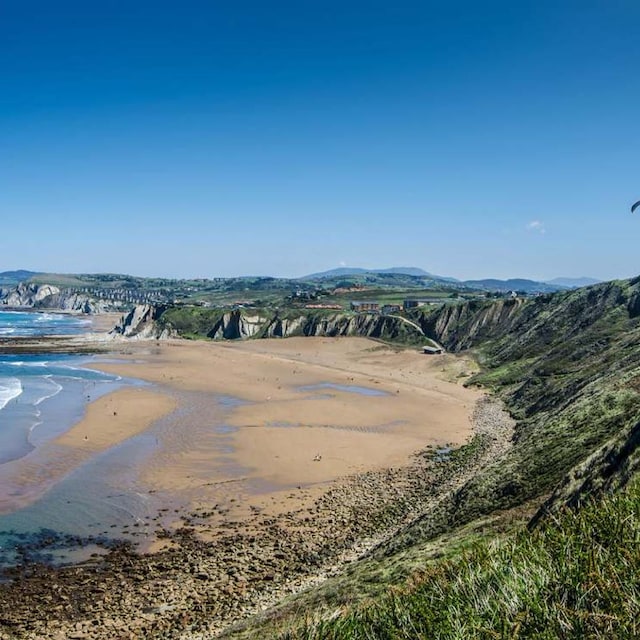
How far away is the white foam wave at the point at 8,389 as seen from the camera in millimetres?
57713

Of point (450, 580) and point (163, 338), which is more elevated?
point (450, 580)

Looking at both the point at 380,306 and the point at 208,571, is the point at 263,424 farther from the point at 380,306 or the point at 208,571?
the point at 380,306

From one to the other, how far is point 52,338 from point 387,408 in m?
92.5

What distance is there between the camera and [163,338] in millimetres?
137250

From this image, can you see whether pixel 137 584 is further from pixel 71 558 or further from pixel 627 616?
pixel 627 616

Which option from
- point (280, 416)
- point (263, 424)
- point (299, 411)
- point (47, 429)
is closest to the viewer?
point (47, 429)

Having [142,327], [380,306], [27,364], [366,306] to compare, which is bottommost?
[27,364]

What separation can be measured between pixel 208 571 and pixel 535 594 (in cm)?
2064

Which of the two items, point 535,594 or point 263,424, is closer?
point 535,594

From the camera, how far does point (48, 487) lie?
33.3 m

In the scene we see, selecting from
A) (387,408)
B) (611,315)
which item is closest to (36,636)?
(387,408)

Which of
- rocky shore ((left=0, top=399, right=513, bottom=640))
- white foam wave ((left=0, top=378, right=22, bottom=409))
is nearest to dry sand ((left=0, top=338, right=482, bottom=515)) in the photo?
rocky shore ((left=0, top=399, right=513, bottom=640))

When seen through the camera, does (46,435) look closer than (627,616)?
No

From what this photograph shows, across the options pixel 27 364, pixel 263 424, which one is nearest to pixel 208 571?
pixel 263 424
